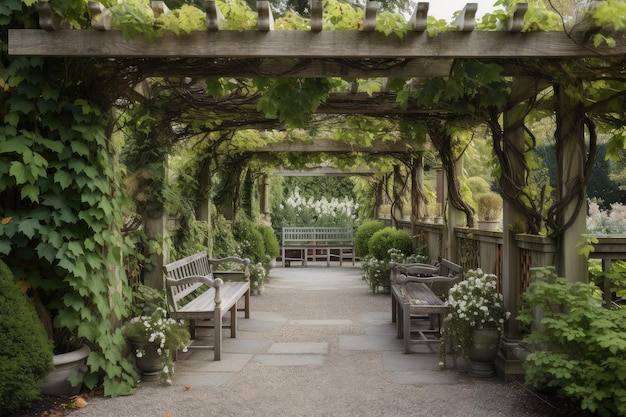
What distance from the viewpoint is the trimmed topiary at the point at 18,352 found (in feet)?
12.0

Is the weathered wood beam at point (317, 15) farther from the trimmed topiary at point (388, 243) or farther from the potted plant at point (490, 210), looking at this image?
the trimmed topiary at point (388, 243)

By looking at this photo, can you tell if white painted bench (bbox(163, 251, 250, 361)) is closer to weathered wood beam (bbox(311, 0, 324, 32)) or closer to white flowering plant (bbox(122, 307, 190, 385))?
white flowering plant (bbox(122, 307, 190, 385))

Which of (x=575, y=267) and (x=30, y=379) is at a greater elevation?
(x=575, y=267)

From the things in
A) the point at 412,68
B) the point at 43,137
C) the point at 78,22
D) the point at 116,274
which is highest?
the point at 78,22

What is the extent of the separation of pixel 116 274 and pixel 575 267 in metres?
3.56

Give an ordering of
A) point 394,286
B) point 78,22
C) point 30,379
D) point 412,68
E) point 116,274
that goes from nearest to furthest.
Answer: point 30,379 < point 78,22 < point 412,68 < point 116,274 < point 394,286

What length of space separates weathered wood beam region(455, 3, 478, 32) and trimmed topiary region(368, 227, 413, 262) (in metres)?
6.92

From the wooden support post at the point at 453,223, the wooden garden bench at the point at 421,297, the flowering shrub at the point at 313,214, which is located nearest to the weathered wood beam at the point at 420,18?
the wooden garden bench at the point at 421,297

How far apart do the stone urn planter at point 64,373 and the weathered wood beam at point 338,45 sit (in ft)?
6.94

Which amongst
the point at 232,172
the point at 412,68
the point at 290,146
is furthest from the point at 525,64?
the point at 232,172

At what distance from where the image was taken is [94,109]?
4262mm

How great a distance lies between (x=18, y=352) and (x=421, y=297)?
400 centimetres

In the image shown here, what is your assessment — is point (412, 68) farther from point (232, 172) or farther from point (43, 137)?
point (232, 172)

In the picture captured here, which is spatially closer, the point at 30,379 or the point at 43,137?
the point at 30,379
